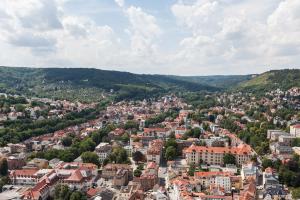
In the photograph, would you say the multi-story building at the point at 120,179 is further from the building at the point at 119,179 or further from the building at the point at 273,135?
the building at the point at 273,135

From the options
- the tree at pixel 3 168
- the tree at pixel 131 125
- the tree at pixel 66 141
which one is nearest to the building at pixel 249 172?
the tree at pixel 3 168

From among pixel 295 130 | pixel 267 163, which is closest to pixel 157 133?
pixel 295 130

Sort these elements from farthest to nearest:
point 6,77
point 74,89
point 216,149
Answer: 1. point 6,77
2. point 74,89
3. point 216,149

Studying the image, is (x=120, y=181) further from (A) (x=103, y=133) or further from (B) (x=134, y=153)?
(A) (x=103, y=133)

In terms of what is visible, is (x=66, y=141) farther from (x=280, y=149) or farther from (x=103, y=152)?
(x=280, y=149)

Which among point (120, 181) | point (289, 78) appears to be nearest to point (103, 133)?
point (120, 181)

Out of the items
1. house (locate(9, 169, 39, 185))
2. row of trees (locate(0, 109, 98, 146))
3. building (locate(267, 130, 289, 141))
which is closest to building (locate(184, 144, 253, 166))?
building (locate(267, 130, 289, 141))

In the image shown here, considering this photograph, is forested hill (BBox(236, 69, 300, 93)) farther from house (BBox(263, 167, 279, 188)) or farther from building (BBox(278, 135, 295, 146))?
house (BBox(263, 167, 279, 188))
